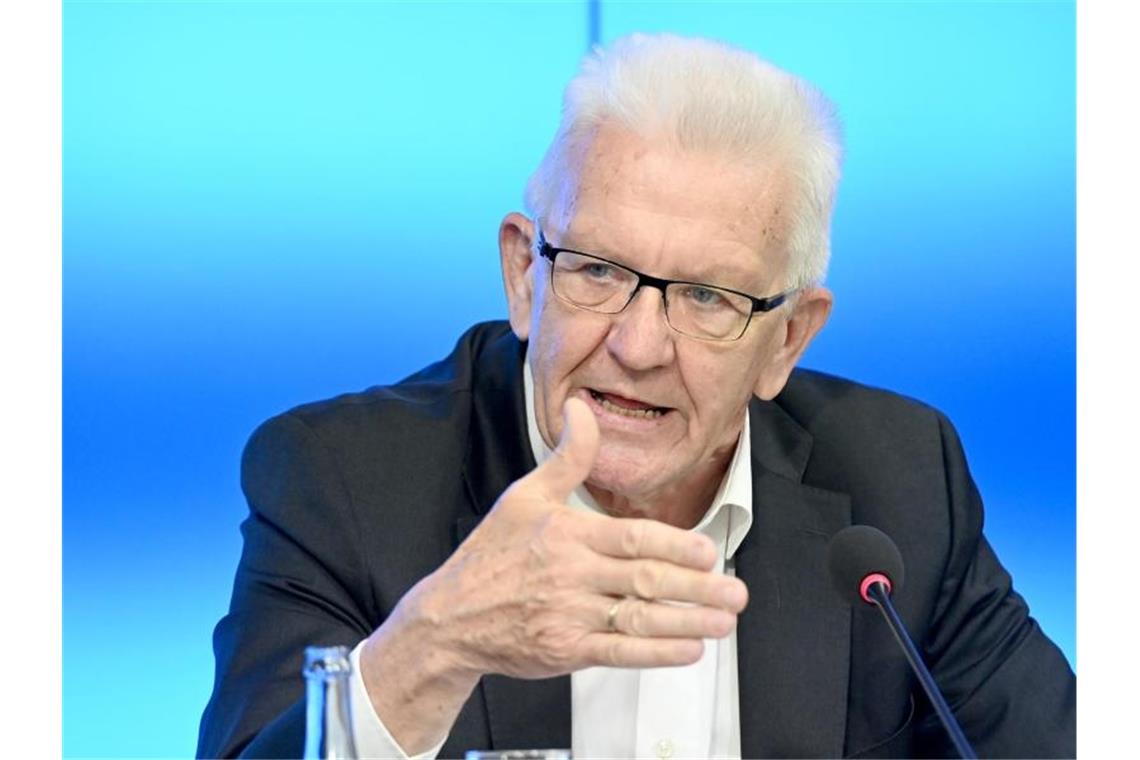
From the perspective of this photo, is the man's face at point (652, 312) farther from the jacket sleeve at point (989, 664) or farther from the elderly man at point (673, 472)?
the jacket sleeve at point (989, 664)

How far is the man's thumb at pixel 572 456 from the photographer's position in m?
1.71

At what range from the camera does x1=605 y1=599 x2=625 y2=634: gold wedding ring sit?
1639mm

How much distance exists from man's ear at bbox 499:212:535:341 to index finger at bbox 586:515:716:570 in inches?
28.3

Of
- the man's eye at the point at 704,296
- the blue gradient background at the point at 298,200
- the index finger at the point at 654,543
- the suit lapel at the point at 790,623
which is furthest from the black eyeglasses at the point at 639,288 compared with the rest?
the blue gradient background at the point at 298,200

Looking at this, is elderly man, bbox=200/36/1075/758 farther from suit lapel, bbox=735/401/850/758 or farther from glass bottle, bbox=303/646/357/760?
glass bottle, bbox=303/646/357/760

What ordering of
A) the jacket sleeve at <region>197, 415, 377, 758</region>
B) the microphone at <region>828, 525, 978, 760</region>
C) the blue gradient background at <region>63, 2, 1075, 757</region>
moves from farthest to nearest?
the blue gradient background at <region>63, 2, 1075, 757</region> → the jacket sleeve at <region>197, 415, 377, 758</region> → the microphone at <region>828, 525, 978, 760</region>

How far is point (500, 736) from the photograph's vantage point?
2172 mm

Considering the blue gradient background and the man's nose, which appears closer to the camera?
the man's nose

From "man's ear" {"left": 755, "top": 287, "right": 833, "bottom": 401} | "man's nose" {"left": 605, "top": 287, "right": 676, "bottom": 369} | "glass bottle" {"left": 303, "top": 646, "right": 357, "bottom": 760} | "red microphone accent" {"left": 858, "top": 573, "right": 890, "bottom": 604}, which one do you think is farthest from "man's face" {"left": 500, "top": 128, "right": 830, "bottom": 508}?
"glass bottle" {"left": 303, "top": 646, "right": 357, "bottom": 760}

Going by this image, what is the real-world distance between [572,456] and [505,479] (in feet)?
2.03

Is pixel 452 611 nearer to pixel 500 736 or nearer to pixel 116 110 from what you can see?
pixel 500 736

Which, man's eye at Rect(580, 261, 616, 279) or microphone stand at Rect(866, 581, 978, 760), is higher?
man's eye at Rect(580, 261, 616, 279)

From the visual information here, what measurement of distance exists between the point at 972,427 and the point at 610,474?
5.14 ft

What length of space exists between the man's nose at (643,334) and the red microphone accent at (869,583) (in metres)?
0.41
